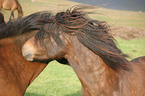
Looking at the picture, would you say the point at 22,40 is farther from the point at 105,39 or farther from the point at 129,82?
the point at 129,82

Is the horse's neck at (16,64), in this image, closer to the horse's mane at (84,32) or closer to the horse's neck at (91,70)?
the horse's mane at (84,32)

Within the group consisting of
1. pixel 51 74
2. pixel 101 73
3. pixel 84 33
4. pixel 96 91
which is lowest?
pixel 51 74

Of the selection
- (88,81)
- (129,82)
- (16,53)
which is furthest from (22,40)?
(129,82)

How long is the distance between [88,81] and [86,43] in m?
0.50

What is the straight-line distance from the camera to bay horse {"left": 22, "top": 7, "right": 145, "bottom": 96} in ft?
7.44

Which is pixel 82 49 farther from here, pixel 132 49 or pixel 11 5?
pixel 11 5

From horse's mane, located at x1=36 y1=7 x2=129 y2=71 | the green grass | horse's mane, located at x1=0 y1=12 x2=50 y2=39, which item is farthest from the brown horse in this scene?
the green grass

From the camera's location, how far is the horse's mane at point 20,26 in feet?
8.87

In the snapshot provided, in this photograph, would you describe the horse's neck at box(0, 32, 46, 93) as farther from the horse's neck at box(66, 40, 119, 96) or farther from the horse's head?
the horse's neck at box(66, 40, 119, 96)

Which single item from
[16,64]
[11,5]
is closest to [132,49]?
[16,64]

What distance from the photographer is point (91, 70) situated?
230 cm

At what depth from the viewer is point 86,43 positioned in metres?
2.23

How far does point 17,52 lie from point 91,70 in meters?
1.19

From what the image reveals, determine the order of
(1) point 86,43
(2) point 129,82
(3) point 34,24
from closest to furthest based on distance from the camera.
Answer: (1) point 86,43, (2) point 129,82, (3) point 34,24
